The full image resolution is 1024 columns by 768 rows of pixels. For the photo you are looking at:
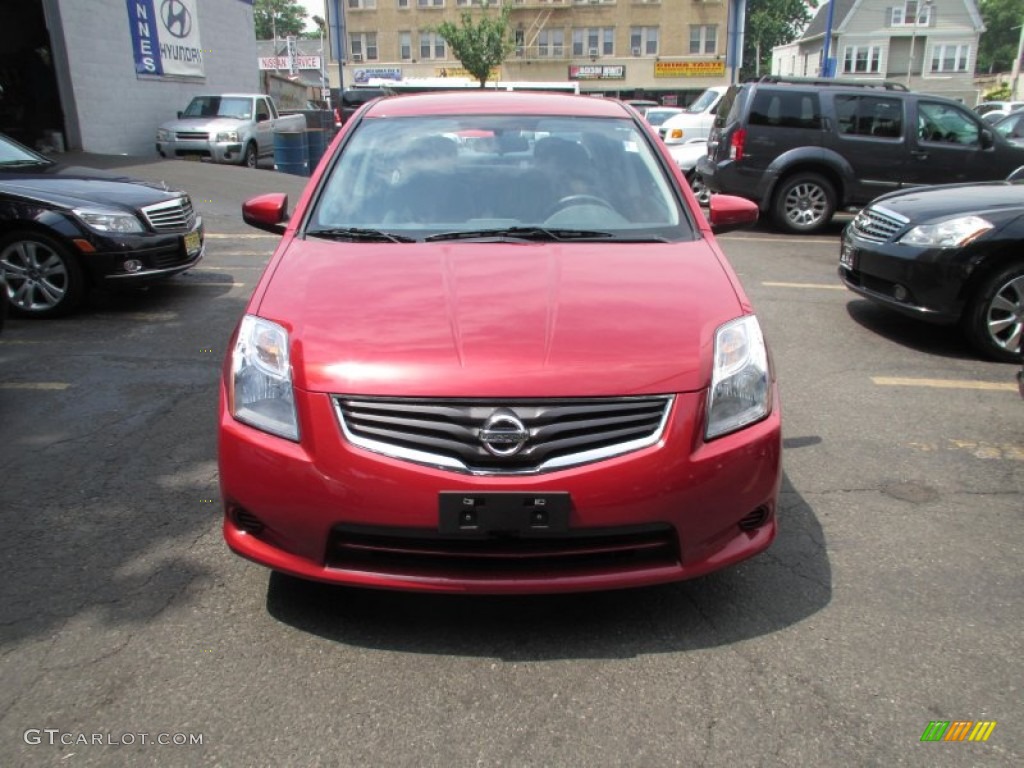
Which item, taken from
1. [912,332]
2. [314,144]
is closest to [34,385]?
[912,332]

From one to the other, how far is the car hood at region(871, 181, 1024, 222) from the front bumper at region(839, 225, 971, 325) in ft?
1.10

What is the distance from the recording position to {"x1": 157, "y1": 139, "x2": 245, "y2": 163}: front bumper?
18234 mm

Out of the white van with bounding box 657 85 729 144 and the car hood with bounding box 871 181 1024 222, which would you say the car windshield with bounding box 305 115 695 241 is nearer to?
the car hood with bounding box 871 181 1024 222

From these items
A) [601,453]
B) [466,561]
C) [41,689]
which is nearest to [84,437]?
[41,689]

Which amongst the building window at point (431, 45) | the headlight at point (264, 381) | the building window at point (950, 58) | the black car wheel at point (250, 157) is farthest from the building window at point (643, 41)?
the headlight at point (264, 381)

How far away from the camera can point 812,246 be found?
10859mm

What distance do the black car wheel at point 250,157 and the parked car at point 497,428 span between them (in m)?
17.2

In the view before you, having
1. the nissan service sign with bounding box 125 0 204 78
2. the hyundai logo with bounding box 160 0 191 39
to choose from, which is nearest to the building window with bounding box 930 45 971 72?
the nissan service sign with bounding box 125 0 204 78

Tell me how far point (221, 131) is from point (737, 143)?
1189 centimetres

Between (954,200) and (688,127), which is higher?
(688,127)

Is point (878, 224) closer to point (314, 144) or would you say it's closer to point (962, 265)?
point (962, 265)

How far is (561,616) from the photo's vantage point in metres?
2.81

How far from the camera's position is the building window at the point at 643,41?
58.8 m

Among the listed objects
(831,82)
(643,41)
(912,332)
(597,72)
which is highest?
(643,41)
